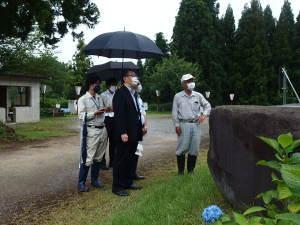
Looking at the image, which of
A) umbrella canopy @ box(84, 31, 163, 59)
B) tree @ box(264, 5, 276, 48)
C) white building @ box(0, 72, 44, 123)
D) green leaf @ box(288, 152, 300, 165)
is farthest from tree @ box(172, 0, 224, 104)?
green leaf @ box(288, 152, 300, 165)

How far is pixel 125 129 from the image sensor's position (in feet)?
23.2

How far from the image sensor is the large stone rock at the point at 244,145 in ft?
14.4

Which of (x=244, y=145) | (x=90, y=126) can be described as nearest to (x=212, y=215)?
(x=244, y=145)

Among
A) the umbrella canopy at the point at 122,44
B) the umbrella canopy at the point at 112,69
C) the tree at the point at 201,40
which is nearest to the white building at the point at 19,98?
the umbrella canopy at the point at 112,69

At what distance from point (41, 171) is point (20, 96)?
21.6 meters

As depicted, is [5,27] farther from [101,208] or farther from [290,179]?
[290,179]

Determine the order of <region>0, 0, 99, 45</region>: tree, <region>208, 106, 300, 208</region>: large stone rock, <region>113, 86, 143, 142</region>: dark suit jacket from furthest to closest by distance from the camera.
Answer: <region>0, 0, 99, 45</region>: tree < <region>113, 86, 143, 142</region>: dark suit jacket < <region>208, 106, 300, 208</region>: large stone rock

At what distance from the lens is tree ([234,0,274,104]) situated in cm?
4984

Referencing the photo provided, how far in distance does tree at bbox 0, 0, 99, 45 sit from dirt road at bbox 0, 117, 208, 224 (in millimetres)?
4546

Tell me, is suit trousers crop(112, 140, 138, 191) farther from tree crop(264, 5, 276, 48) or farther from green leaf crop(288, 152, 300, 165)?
tree crop(264, 5, 276, 48)

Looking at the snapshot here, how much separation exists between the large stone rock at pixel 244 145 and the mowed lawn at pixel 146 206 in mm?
426

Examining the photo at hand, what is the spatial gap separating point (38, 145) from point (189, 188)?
9.55 metres

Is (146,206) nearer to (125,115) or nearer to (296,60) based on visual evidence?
(125,115)

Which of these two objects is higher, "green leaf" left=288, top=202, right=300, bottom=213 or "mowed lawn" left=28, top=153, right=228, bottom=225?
"green leaf" left=288, top=202, right=300, bottom=213
